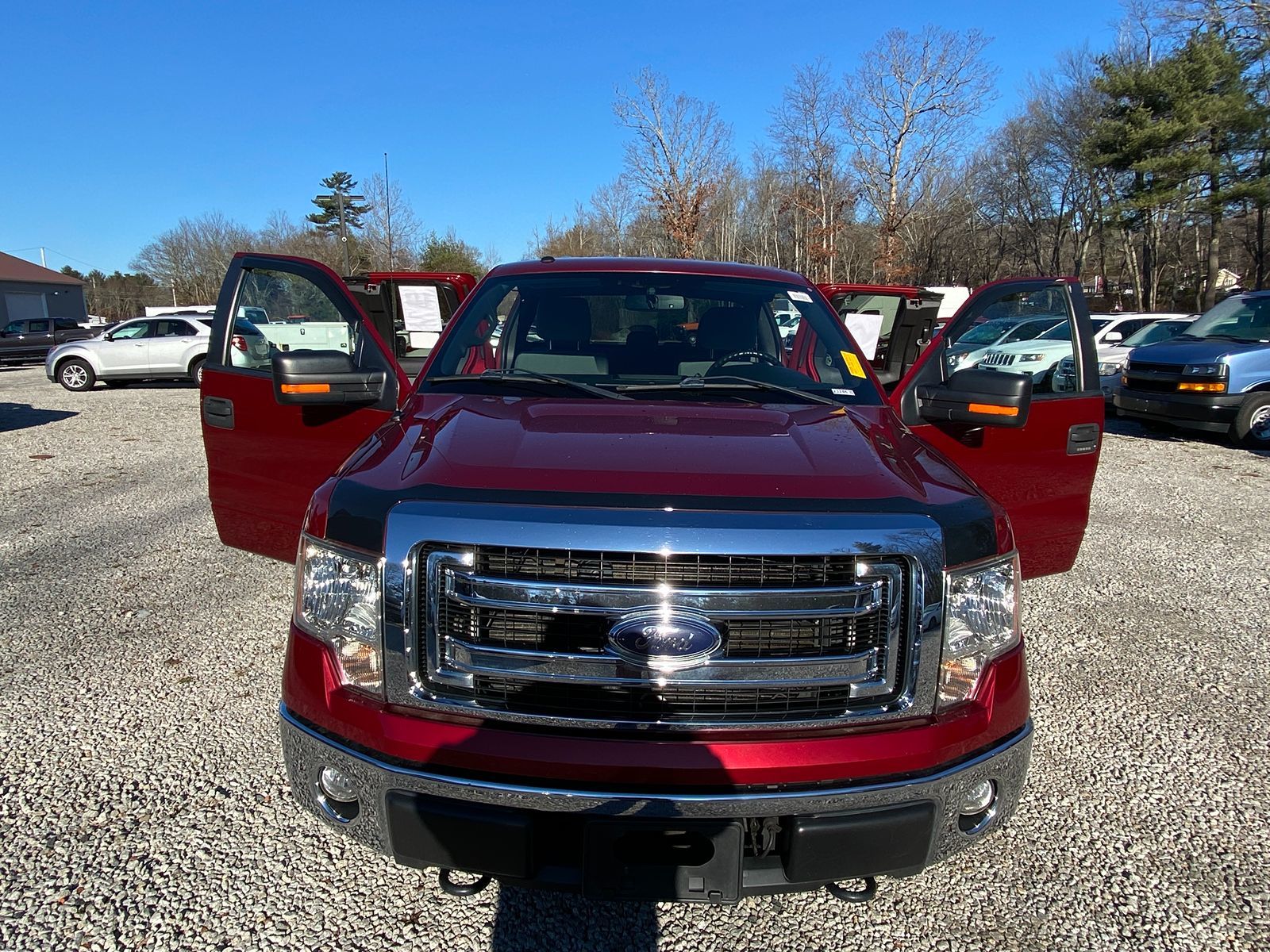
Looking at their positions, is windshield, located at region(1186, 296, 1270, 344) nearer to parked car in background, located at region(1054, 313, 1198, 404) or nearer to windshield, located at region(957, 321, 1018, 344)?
parked car in background, located at region(1054, 313, 1198, 404)

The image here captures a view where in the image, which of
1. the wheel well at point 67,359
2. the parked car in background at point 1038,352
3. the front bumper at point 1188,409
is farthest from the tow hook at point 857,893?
the wheel well at point 67,359

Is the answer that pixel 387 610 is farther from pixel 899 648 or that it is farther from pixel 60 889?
pixel 60 889

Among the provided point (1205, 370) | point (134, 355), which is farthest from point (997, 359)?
point (134, 355)

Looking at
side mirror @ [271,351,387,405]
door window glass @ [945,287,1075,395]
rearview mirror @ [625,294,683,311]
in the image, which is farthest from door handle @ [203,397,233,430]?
door window glass @ [945,287,1075,395]

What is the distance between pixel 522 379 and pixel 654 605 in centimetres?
129

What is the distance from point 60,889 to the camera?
7.49 ft

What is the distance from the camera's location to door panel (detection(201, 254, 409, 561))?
10.4 ft

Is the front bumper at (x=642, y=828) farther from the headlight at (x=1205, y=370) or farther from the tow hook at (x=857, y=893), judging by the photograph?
the headlight at (x=1205, y=370)

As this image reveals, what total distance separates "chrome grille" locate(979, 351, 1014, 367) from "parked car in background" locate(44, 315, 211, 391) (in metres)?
15.6

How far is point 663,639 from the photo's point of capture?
5.71 feet

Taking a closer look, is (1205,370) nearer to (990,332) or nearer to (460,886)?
(990,332)

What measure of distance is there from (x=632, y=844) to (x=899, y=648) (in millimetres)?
749

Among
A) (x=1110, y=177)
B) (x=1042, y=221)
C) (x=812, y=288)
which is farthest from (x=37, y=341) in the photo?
(x=1042, y=221)

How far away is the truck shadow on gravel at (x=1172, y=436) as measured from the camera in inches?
404
